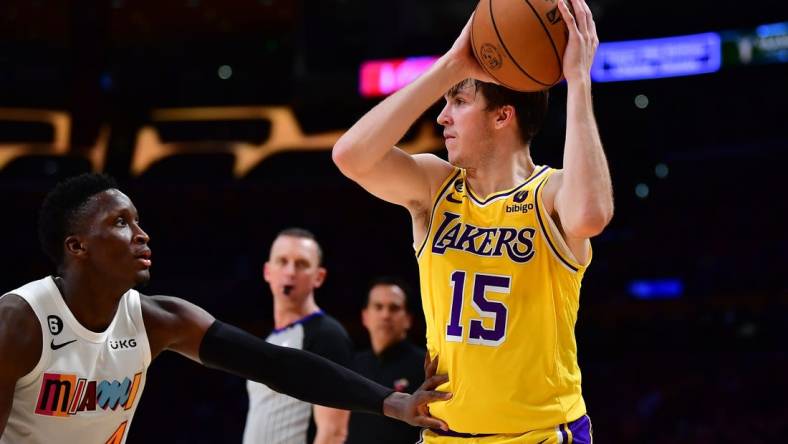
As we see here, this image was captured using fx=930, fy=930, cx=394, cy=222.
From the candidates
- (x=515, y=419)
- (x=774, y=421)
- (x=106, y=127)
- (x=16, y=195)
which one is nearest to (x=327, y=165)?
(x=106, y=127)

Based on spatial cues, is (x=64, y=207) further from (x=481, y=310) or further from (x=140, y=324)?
(x=481, y=310)

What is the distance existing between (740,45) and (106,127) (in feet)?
32.3

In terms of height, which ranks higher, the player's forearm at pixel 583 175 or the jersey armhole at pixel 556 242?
the player's forearm at pixel 583 175

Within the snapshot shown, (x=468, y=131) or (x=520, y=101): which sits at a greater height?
(x=520, y=101)

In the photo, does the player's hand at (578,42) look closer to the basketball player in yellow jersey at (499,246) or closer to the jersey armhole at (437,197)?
the basketball player in yellow jersey at (499,246)

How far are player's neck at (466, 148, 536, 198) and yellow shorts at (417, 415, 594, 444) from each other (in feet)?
2.65

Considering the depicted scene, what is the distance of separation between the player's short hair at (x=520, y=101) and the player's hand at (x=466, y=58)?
0.10 metres

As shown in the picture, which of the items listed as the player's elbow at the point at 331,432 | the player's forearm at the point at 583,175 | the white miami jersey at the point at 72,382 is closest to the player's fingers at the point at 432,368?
the player's forearm at the point at 583,175

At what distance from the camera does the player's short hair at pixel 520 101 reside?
3.25m

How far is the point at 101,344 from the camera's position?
3221 mm

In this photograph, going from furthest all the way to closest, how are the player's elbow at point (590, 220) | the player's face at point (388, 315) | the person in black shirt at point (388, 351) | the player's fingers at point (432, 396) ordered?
the player's face at point (388, 315)
the person in black shirt at point (388, 351)
the player's fingers at point (432, 396)
the player's elbow at point (590, 220)

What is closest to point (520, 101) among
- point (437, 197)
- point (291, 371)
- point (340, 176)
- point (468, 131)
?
point (468, 131)

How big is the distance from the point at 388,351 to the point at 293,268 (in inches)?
39.3

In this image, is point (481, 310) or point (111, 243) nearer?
point (481, 310)
